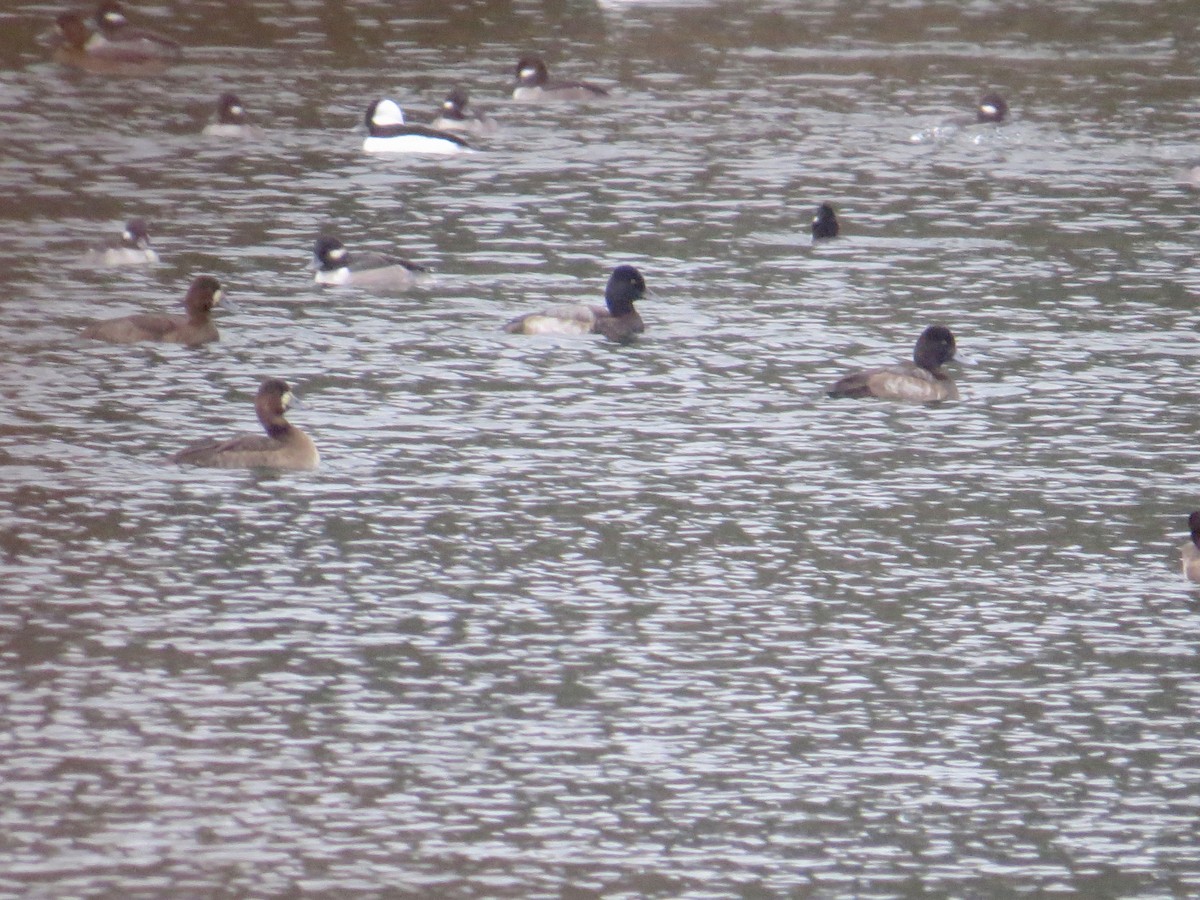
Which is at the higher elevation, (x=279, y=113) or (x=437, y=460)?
(x=279, y=113)

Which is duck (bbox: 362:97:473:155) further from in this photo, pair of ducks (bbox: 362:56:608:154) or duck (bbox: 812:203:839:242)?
duck (bbox: 812:203:839:242)

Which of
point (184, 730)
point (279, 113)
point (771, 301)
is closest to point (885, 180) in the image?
point (771, 301)

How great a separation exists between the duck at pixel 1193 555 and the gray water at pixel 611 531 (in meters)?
0.08

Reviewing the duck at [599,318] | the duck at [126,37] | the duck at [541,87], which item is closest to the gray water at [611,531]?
the duck at [599,318]

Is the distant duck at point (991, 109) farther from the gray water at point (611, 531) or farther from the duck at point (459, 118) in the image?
the duck at point (459, 118)

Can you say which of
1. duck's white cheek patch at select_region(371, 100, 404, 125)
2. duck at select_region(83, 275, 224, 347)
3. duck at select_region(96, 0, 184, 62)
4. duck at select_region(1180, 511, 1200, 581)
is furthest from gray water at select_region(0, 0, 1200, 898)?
duck at select_region(96, 0, 184, 62)

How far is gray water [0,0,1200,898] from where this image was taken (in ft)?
32.1

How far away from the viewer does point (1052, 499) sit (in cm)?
1479

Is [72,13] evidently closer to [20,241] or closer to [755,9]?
[755,9]

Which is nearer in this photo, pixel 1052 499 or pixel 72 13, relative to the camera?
pixel 1052 499

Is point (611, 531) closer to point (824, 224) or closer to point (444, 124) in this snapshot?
point (824, 224)

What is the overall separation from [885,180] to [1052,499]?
1198cm

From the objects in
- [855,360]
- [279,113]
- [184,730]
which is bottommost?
[184,730]

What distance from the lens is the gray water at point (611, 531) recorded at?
9789mm
